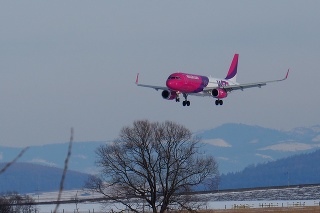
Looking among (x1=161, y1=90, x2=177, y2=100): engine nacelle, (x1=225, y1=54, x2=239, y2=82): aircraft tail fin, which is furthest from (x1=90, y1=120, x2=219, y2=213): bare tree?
(x1=225, y1=54, x2=239, y2=82): aircraft tail fin

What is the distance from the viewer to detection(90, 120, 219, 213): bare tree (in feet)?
257

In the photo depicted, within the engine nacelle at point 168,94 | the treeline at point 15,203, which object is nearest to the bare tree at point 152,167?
the engine nacelle at point 168,94

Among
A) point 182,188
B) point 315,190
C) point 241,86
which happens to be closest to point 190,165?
point 182,188

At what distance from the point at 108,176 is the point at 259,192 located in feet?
275

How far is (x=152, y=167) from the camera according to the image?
78.8 metres

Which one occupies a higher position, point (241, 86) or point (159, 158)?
point (241, 86)

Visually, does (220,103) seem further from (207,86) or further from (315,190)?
(315,190)

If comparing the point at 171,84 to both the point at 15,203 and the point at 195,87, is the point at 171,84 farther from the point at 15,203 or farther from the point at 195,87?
the point at 15,203

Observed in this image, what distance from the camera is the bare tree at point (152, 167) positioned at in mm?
78375

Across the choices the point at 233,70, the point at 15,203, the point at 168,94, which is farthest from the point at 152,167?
the point at 233,70

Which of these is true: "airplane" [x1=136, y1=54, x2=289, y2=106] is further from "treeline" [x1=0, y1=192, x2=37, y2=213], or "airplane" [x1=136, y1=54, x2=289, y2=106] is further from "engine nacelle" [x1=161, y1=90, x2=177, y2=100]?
"treeline" [x1=0, y1=192, x2=37, y2=213]

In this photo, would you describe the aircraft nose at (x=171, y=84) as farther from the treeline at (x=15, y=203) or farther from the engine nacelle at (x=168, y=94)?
the treeline at (x=15, y=203)

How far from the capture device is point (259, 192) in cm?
16338

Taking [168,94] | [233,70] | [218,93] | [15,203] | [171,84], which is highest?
[233,70]
